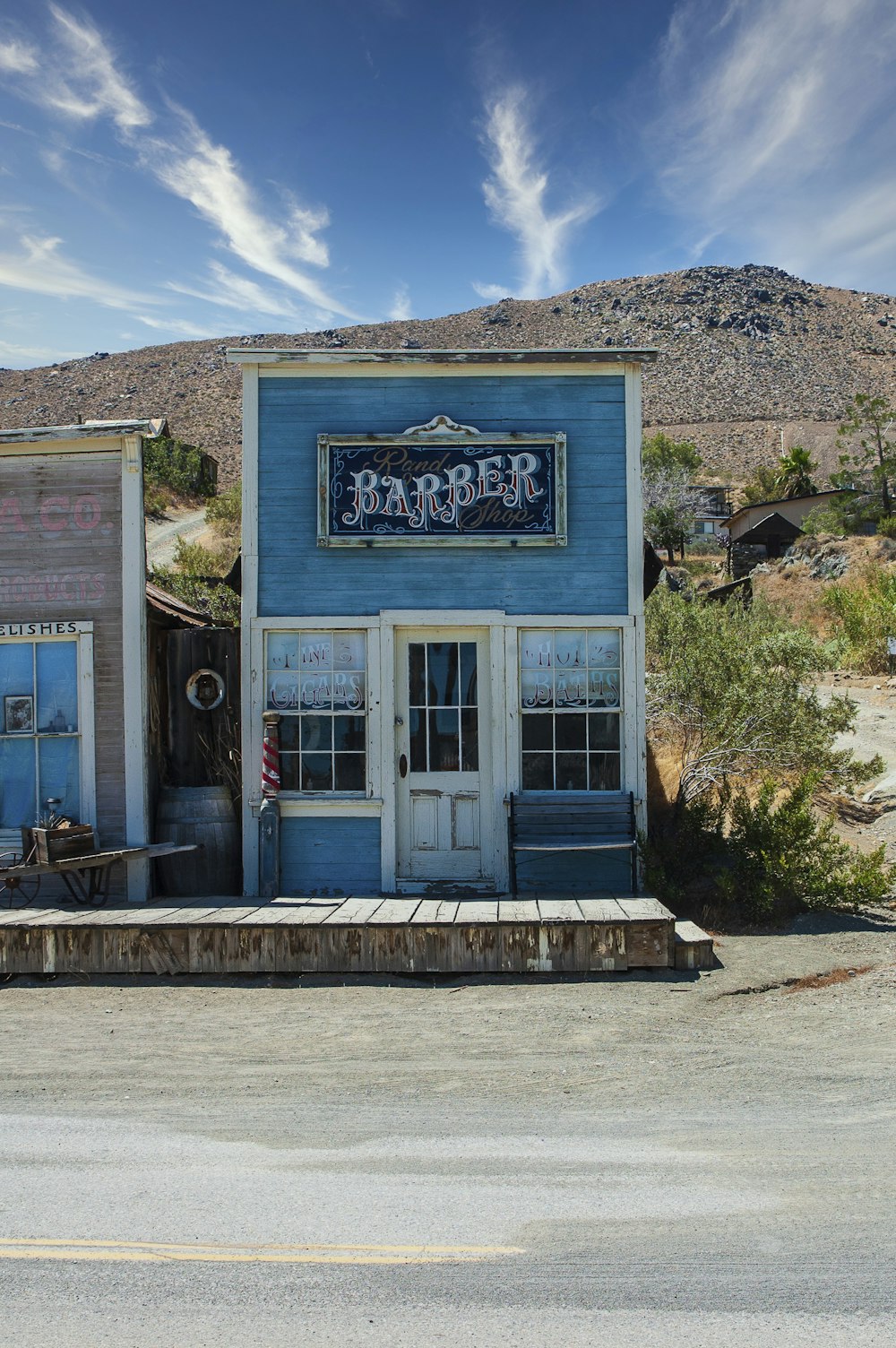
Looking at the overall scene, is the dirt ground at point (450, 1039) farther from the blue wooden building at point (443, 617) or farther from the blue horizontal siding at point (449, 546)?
the blue horizontal siding at point (449, 546)

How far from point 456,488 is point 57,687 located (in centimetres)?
400

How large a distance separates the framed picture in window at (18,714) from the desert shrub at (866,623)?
18.9 meters

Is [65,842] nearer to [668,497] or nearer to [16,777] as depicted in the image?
[16,777]

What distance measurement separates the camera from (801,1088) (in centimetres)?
495

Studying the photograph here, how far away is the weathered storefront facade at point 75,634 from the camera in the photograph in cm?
826

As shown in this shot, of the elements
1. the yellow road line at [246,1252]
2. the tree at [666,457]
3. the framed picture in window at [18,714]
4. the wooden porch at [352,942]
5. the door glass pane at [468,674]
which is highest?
the tree at [666,457]

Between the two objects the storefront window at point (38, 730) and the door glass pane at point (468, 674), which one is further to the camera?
the door glass pane at point (468, 674)

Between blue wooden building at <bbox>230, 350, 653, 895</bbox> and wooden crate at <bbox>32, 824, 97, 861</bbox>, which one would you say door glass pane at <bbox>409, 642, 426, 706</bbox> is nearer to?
blue wooden building at <bbox>230, 350, 653, 895</bbox>

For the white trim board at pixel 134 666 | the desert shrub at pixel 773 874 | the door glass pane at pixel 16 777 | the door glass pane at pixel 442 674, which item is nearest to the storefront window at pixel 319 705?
the door glass pane at pixel 442 674

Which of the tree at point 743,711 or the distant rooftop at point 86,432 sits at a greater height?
the distant rooftop at point 86,432

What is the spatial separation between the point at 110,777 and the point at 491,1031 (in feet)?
14.2

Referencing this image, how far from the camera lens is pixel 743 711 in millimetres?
9852

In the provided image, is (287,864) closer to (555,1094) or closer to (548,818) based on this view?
(548,818)

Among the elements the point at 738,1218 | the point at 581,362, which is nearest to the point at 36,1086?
the point at 738,1218
